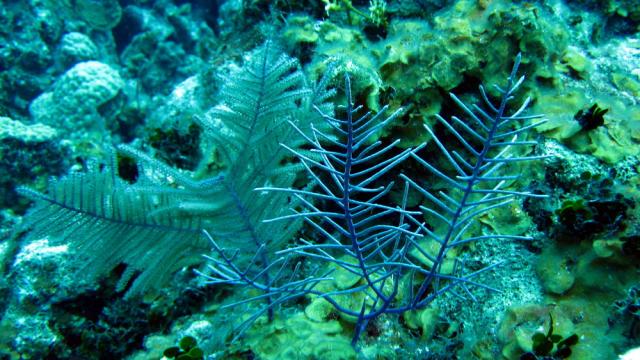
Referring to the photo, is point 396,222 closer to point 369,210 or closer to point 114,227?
point 369,210

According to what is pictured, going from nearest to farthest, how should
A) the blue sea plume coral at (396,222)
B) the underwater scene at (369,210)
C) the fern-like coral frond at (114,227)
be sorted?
the blue sea plume coral at (396,222) → the underwater scene at (369,210) → the fern-like coral frond at (114,227)

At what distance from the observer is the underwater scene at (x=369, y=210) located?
6.72 feet

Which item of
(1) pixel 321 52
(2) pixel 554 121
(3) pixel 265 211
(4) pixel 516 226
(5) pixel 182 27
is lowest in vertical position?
(4) pixel 516 226

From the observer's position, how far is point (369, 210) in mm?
2953

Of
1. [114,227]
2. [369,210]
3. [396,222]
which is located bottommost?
[396,222]

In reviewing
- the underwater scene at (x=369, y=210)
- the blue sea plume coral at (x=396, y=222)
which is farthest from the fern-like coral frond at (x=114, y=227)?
the blue sea plume coral at (x=396, y=222)

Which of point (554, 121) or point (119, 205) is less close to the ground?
point (119, 205)

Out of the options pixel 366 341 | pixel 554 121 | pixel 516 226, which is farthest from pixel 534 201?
pixel 366 341

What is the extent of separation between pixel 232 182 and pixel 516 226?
200 cm

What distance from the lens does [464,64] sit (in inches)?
117

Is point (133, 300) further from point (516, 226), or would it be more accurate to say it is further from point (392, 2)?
point (392, 2)

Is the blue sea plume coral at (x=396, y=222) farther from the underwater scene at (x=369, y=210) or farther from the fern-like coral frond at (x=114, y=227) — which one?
the fern-like coral frond at (x=114, y=227)

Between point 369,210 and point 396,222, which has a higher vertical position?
point 369,210

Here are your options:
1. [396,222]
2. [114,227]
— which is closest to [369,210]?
[396,222]
